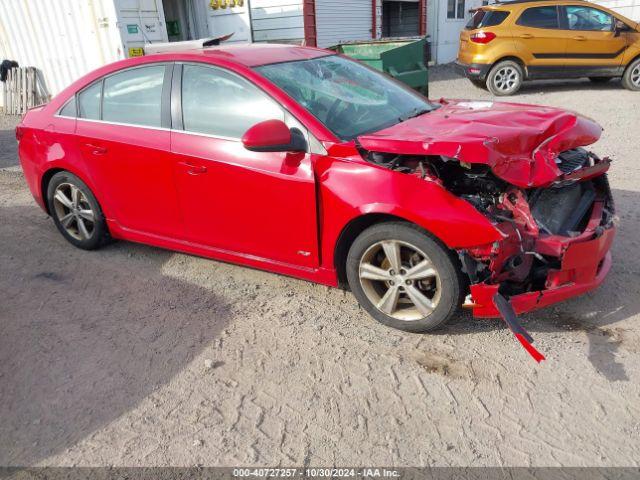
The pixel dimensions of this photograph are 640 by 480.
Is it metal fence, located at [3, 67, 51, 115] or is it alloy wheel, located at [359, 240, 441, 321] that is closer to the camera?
alloy wheel, located at [359, 240, 441, 321]

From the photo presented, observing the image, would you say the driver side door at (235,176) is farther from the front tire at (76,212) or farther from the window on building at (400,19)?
the window on building at (400,19)

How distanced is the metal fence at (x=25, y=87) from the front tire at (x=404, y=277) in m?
12.3

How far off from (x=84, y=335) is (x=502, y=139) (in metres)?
2.89

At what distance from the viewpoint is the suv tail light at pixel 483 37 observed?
10789 mm

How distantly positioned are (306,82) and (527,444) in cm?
258

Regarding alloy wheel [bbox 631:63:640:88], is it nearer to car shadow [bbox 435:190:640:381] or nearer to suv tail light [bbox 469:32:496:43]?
suv tail light [bbox 469:32:496:43]

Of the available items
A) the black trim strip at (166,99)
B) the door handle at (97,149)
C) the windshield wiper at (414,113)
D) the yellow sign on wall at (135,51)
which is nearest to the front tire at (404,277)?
the windshield wiper at (414,113)

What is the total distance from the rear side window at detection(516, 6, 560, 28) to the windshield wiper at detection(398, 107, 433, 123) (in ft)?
27.6

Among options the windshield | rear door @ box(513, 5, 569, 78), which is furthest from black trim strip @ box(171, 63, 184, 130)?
rear door @ box(513, 5, 569, 78)

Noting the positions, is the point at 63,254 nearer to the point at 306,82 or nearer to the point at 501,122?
the point at 306,82

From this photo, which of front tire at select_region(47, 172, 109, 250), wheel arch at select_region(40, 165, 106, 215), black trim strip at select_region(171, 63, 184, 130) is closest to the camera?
black trim strip at select_region(171, 63, 184, 130)

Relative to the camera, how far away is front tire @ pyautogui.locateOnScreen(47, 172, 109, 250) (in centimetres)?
444

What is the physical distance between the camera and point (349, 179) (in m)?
3.10

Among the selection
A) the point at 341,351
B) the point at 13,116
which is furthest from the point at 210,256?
the point at 13,116
